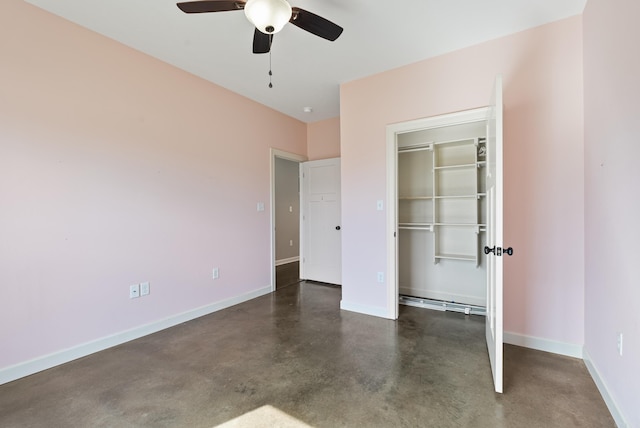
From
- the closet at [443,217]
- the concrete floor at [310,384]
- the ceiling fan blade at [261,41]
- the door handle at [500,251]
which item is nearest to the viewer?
the concrete floor at [310,384]

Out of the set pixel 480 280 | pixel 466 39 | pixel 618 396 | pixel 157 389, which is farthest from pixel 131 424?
pixel 466 39

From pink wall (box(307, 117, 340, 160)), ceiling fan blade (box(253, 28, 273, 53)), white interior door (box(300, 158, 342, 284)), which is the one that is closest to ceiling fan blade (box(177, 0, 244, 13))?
ceiling fan blade (box(253, 28, 273, 53))

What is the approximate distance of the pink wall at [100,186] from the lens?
81.2 inches

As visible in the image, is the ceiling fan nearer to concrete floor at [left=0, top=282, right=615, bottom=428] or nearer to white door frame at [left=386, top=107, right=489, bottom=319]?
white door frame at [left=386, top=107, right=489, bottom=319]

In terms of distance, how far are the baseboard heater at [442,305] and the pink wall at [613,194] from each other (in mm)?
1075

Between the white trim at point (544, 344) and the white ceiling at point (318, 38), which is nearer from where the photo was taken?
the white ceiling at point (318, 38)

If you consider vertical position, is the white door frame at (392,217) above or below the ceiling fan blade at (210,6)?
below

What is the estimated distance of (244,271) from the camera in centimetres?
383

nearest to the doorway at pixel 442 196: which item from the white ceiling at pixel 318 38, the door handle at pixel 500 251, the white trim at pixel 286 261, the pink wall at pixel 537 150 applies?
the pink wall at pixel 537 150

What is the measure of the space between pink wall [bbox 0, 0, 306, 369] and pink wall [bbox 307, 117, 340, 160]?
159 cm

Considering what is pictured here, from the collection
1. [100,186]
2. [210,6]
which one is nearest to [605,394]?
[210,6]

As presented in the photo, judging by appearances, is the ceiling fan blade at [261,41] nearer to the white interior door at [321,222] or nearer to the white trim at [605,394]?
the white interior door at [321,222]

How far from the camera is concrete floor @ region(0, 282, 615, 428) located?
5.39 feet

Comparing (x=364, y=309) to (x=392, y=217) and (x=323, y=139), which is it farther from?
(x=323, y=139)
